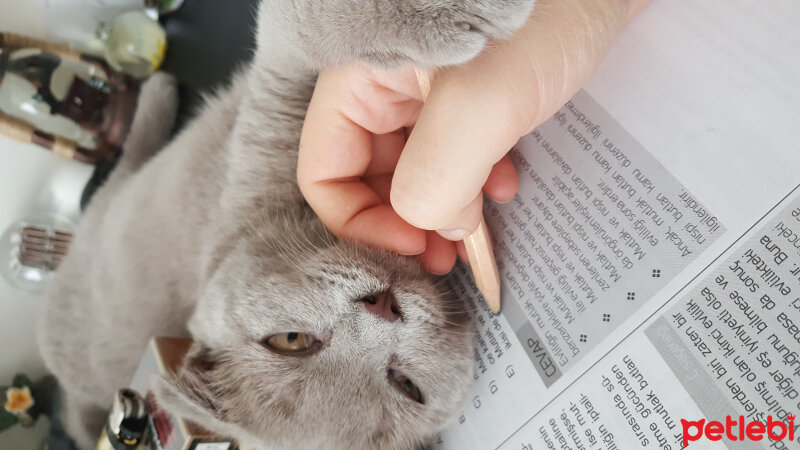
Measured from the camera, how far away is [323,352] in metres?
0.73

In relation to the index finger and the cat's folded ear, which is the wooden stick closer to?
the index finger

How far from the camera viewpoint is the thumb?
527mm

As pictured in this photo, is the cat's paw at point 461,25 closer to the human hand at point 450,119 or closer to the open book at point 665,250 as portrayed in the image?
the human hand at point 450,119

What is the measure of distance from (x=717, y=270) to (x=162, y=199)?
945 mm

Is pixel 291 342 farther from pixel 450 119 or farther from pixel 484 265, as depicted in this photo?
pixel 450 119

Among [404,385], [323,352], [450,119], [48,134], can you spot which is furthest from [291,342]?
[48,134]

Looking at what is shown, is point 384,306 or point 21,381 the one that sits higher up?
point 384,306

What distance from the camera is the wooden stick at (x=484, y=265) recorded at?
2.38 feet

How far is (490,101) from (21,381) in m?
1.42

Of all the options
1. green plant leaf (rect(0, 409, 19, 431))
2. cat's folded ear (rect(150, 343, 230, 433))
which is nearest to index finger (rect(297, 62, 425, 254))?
cat's folded ear (rect(150, 343, 230, 433))

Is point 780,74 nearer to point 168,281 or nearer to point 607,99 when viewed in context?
point 607,99

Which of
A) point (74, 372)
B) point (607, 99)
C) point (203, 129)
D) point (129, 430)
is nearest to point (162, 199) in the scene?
point (203, 129)

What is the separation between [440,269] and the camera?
824 millimetres

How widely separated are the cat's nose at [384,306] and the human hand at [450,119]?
0.07 metres
